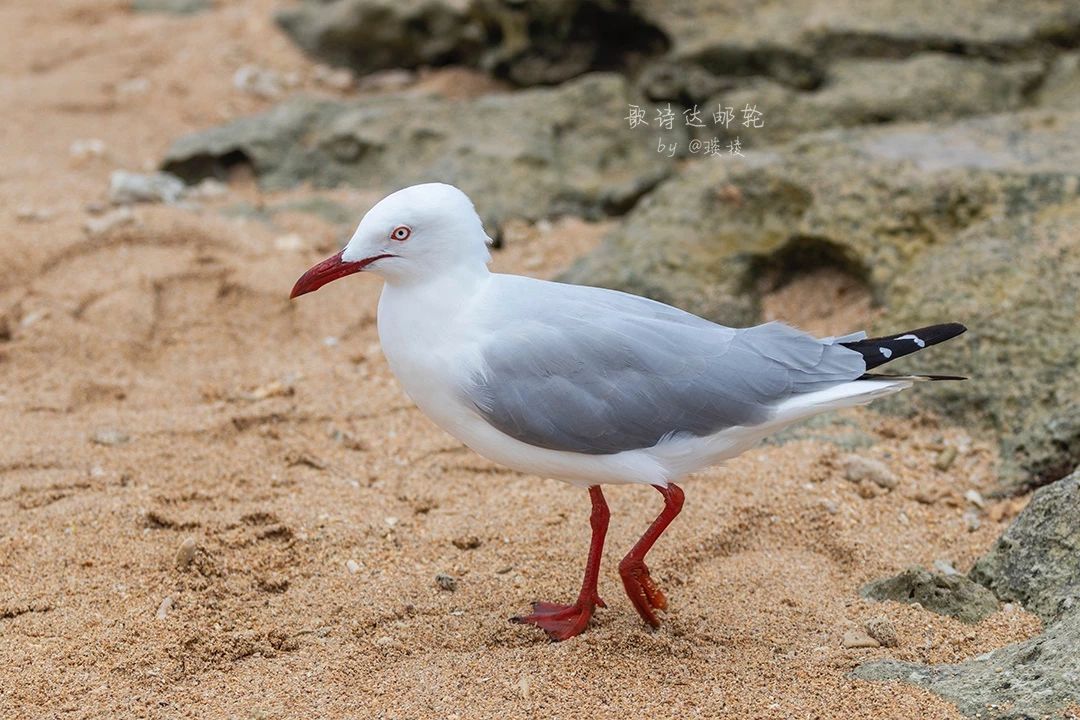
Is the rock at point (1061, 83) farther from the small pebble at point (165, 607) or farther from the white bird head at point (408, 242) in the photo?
the small pebble at point (165, 607)

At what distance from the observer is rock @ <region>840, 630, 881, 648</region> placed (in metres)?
3.73

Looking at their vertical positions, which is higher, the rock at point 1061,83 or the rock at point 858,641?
the rock at point 1061,83

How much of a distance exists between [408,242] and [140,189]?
3.89 meters

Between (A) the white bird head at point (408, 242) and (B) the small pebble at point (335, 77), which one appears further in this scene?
(B) the small pebble at point (335, 77)

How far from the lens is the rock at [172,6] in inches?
413

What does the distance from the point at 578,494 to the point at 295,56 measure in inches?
227

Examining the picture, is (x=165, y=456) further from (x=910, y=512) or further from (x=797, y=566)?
(x=910, y=512)

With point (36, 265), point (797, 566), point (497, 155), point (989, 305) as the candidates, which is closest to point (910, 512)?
point (797, 566)

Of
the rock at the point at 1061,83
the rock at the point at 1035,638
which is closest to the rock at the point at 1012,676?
the rock at the point at 1035,638

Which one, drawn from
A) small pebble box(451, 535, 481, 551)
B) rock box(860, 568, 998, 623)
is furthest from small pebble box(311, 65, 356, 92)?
rock box(860, 568, 998, 623)

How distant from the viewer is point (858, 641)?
3.74 m

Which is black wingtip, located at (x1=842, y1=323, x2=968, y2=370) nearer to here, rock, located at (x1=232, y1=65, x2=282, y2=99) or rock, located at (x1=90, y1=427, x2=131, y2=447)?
rock, located at (x1=90, y1=427, x2=131, y2=447)

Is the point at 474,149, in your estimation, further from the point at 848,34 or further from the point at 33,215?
the point at 33,215

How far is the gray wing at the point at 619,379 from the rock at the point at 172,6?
780cm
